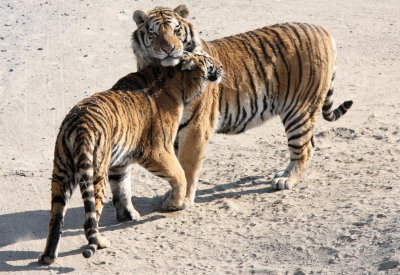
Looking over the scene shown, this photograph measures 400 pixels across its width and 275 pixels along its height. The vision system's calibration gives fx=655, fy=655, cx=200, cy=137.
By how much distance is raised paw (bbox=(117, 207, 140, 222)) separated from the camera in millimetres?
5180

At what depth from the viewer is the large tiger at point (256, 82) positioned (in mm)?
5332

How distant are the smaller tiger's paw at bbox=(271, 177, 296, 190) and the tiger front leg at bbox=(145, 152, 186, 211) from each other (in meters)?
0.95

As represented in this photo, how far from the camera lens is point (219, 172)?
243 inches

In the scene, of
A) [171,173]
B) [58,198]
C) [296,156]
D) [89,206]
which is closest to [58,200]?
[58,198]

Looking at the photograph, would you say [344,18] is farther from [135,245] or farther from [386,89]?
[135,245]

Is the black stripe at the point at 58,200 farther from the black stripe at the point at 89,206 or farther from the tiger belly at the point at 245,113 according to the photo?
the tiger belly at the point at 245,113

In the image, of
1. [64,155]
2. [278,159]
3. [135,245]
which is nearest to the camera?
[64,155]

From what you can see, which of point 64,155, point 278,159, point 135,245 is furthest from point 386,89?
point 64,155

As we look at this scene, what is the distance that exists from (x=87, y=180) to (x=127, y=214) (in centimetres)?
Answer: 115

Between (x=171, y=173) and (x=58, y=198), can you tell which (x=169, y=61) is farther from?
(x=58, y=198)

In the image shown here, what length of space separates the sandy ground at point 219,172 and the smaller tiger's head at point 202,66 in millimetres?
1106

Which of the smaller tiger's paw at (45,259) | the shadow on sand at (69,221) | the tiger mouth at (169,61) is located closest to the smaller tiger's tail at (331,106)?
the shadow on sand at (69,221)

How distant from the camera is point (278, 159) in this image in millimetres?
6430

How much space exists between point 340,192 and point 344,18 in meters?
5.40
